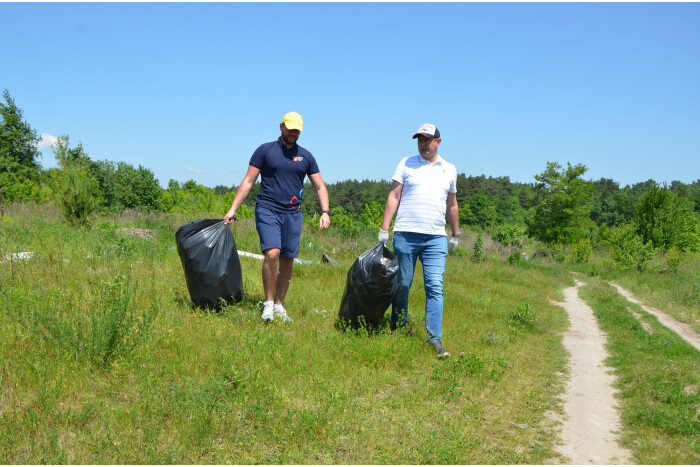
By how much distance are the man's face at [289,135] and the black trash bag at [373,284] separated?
4.74 feet

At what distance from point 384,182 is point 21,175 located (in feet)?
300

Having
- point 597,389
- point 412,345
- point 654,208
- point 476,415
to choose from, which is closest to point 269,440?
point 476,415

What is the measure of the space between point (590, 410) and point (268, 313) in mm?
3103

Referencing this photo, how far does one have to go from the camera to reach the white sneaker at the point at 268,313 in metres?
4.82

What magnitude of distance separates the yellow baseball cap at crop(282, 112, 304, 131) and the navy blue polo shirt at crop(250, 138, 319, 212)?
27cm

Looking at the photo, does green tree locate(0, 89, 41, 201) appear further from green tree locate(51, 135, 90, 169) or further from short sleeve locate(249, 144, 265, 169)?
short sleeve locate(249, 144, 265, 169)

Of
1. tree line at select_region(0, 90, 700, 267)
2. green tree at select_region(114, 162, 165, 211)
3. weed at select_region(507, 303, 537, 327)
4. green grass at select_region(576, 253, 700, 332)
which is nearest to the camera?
weed at select_region(507, 303, 537, 327)

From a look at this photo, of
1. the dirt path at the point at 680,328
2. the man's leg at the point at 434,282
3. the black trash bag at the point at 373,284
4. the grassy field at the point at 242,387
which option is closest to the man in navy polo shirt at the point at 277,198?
the grassy field at the point at 242,387

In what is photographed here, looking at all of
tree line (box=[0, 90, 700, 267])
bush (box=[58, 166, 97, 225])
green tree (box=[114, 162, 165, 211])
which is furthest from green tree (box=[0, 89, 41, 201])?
bush (box=[58, 166, 97, 225])

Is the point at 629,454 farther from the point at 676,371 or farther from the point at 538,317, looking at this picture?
the point at 538,317

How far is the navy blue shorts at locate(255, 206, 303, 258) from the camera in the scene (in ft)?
15.9

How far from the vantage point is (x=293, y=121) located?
4836 millimetres

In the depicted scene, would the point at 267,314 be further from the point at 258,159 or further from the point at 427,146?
the point at 427,146

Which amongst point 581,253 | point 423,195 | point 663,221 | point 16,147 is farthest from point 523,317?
point 16,147
